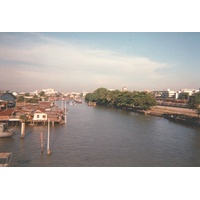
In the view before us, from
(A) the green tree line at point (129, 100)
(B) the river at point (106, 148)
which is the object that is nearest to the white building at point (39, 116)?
(B) the river at point (106, 148)

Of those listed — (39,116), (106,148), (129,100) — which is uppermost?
(129,100)

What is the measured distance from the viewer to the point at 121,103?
21266 millimetres

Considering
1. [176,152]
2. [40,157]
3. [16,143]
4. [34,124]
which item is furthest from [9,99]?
[176,152]

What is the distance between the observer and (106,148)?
22.4ft

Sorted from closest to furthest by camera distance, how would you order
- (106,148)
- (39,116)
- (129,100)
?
(106,148)
(39,116)
(129,100)

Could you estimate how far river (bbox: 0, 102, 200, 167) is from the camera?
5.63m

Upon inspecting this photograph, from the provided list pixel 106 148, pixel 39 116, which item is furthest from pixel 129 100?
pixel 106 148

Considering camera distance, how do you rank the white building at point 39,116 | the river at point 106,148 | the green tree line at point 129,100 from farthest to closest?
the green tree line at point 129,100, the white building at point 39,116, the river at point 106,148

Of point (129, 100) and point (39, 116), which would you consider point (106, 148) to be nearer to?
point (39, 116)

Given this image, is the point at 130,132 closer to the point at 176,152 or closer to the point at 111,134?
the point at 111,134

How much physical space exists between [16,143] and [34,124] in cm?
321

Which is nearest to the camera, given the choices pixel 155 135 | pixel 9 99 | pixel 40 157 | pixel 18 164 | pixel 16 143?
pixel 18 164

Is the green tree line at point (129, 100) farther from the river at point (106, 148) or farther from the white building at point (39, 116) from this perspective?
the white building at point (39, 116)

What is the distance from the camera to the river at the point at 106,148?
5.63m
